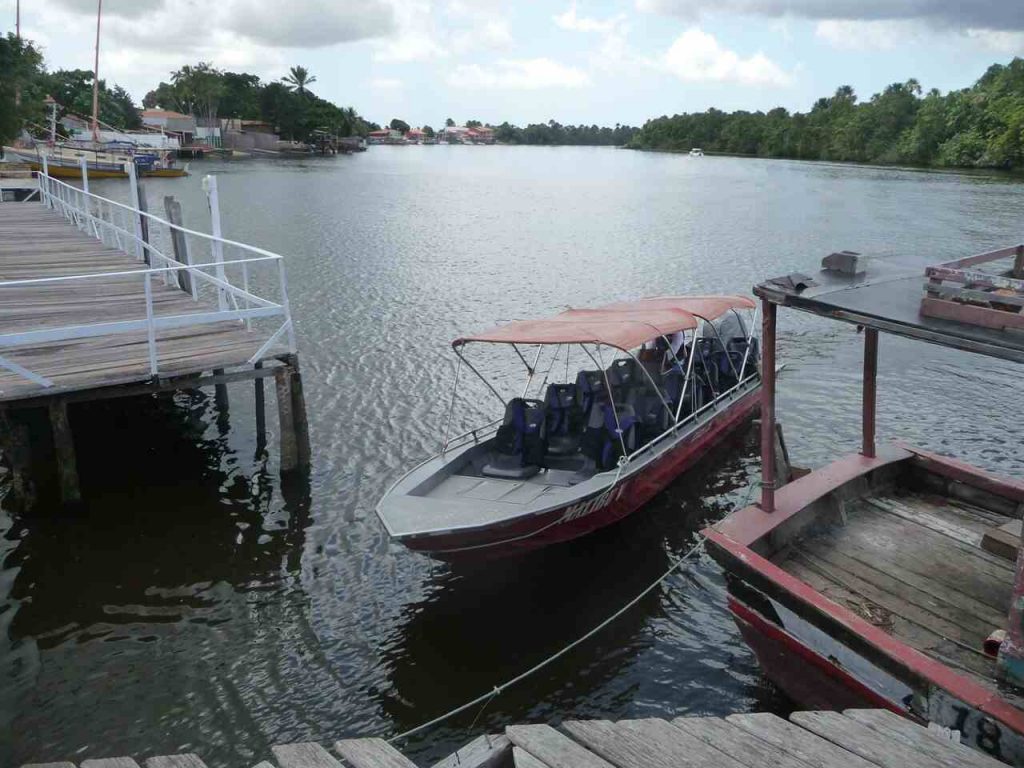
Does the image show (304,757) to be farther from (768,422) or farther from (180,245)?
(180,245)

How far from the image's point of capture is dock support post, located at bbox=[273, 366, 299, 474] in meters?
13.6

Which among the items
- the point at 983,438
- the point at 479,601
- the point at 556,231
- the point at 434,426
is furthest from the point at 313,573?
the point at 556,231

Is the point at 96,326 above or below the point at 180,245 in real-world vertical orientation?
below

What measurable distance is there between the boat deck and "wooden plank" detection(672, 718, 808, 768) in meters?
2.71

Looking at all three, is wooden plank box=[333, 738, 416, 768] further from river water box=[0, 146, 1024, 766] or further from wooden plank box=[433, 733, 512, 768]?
river water box=[0, 146, 1024, 766]

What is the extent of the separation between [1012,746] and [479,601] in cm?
638

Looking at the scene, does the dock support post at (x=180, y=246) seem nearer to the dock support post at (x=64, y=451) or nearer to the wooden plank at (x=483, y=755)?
the dock support post at (x=64, y=451)

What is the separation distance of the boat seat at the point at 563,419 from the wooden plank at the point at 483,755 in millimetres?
7392

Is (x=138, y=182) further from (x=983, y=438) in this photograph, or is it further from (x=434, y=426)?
(x=983, y=438)

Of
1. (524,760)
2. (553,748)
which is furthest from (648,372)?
(524,760)

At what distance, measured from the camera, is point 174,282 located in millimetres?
19281

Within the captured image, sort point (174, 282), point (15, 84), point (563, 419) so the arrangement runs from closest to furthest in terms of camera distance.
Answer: point (563, 419), point (174, 282), point (15, 84)

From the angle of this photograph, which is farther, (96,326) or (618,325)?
(618,325)

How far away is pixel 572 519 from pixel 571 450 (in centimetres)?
160
